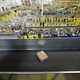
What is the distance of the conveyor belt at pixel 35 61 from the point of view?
0.95 meters

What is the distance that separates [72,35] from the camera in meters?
1.19

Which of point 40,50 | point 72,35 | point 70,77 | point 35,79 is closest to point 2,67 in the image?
point 35,79

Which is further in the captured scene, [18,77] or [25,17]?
[25,17]

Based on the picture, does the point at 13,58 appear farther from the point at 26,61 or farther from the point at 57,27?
the point at 57,27

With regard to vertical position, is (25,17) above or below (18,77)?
above

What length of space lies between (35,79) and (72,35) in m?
0.55

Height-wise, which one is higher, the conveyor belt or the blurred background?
the conveyor belt

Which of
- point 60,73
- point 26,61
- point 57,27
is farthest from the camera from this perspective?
point 57,27

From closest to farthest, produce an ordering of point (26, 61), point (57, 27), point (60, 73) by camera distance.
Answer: point (60, 73) < point (26, 61) < point (57, 27)

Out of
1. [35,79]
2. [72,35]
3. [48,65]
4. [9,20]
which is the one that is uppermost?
[9,20]

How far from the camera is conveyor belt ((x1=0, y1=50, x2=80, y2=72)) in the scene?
0.95 m

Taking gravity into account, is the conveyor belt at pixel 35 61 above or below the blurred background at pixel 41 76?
above

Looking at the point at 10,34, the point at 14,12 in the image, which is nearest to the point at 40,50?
the point at 10,34

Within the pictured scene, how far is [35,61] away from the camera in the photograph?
1034 mm
